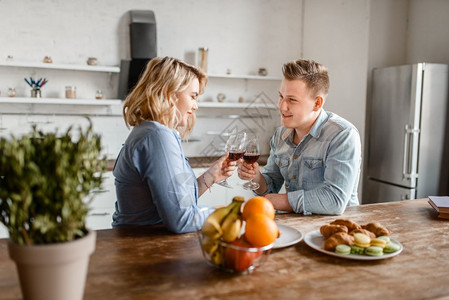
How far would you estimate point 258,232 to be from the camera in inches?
45.0

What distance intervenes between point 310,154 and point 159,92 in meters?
0.86

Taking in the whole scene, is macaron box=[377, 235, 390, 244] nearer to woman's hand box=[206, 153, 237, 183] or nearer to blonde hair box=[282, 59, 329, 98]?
woman's hand box=[206, 153, 237, 183]

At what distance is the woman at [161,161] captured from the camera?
5.05 ft

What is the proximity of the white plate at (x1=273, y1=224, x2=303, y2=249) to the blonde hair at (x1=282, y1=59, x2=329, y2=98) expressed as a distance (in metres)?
0.87


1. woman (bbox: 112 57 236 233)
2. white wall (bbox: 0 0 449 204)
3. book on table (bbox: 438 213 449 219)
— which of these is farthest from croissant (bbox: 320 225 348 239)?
white wall (bbox: 0 0 449 204)

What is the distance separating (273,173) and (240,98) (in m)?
2.62

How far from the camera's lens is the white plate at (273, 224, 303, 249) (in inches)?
55.1

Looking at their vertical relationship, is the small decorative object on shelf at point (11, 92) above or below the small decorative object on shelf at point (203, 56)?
below

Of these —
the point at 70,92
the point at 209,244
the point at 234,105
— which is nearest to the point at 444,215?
the point at 209,244

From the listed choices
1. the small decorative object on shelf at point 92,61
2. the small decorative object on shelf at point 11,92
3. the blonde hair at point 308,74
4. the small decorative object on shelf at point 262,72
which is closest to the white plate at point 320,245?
the blonde hair at point 308,74

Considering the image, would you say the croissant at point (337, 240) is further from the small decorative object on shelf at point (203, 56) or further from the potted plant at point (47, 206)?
the small decorative object on shelf at point (203, 56)

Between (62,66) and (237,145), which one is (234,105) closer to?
(62,66)

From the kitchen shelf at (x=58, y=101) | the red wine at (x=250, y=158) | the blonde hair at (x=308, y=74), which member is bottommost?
the red wine at (x=250, y=158)

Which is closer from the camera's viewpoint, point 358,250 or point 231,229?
point 231,229
